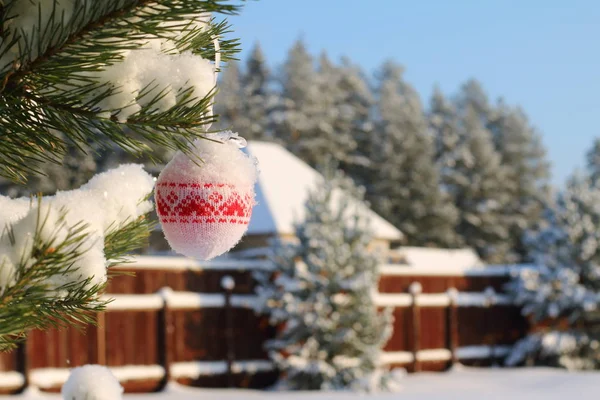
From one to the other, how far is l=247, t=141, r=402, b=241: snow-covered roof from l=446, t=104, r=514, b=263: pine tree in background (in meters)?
21.0

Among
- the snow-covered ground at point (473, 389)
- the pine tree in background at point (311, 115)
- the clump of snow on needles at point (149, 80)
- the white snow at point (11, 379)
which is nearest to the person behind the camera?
the clump of snow on needles at point (149, 80)

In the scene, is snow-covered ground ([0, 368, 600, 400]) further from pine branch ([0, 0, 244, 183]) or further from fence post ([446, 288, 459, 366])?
pine branch ([0, 0, 244, 183])

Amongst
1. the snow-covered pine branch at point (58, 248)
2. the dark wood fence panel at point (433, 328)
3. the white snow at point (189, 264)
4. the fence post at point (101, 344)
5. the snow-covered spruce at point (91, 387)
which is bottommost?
the dark wood fence panel at point (433, 328)

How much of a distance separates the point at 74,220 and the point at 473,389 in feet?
36.0

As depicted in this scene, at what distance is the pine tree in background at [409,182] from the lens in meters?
36.9

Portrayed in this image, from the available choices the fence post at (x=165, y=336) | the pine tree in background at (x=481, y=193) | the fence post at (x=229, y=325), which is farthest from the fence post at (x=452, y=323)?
the pine tree in background at (x=481, y=193)

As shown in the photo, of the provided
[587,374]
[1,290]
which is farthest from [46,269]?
[587,374]

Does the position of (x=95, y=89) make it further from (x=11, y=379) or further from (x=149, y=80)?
(x=11, y=379)

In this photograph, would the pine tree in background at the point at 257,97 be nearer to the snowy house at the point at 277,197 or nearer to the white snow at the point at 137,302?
the snowy house at the point at 277,197

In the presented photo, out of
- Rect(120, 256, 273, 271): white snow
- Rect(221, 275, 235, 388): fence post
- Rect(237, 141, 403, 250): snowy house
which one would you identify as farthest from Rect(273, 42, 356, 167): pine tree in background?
Rect(221, 275, 235, 388): fence post

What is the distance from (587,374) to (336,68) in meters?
35.6

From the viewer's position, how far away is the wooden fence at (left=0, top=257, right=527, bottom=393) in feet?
33.1

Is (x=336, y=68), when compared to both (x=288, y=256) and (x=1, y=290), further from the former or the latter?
(x=1, y=290)

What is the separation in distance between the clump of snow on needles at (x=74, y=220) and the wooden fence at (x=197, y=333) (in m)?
8.26
